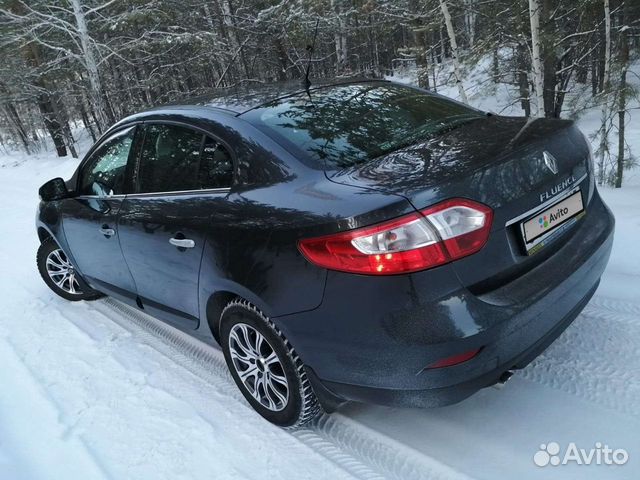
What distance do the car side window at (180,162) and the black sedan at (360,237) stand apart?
11mm

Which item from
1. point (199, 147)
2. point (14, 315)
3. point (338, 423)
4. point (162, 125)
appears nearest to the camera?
point (338, 423)

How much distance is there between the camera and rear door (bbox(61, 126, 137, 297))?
10.4 feet

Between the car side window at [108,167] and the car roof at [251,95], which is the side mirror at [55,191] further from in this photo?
the car roof at [251,95]

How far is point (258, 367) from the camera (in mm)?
2434

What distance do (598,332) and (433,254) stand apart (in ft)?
5.34

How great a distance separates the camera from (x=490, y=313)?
5.71 ft

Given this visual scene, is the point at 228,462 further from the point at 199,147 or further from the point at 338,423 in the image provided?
the point at 199,147

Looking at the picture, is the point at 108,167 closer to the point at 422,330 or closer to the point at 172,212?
the point at 172,212

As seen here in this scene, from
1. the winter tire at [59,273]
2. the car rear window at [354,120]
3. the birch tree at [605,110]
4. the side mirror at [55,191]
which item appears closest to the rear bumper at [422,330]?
the car rear window at [354,120]

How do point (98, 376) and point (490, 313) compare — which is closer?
point (490, 313)

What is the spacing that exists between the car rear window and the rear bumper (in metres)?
0.65

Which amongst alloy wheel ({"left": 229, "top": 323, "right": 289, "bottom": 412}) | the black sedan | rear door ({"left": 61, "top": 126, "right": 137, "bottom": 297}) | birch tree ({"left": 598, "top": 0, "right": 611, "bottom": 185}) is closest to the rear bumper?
the black sedan

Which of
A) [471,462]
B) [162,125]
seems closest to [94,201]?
[162,125]

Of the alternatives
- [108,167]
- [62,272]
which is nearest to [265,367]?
[108,167]
